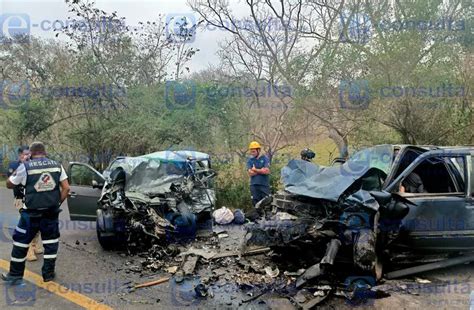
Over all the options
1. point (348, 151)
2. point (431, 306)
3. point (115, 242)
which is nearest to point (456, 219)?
point (431, 306)

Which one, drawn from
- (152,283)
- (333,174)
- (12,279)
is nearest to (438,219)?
(333,174)

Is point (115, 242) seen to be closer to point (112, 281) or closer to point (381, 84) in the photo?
point (112, 281)

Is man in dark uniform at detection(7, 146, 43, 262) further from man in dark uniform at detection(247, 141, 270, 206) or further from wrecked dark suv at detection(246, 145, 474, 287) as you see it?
man in dark uniform at detection(247, 141, 270, 206)

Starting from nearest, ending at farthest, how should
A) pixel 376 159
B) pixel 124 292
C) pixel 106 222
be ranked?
pixel 124 292 < pixel 376 159 < pixel 106 222

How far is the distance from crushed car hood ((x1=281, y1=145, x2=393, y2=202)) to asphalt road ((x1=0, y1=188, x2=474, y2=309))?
1290 mm

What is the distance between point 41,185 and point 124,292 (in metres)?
1.72

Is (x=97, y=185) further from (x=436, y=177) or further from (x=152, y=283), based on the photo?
(x=436, y=177)

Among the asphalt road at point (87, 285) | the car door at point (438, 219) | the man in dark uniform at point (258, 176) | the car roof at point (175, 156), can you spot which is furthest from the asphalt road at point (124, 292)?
the man in dark uniform at point (258, 176)

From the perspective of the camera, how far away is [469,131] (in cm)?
913

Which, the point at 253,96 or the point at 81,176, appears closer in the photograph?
the point at 81,176

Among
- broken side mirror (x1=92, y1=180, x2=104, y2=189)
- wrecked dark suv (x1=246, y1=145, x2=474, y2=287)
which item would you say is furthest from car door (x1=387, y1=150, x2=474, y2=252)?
broken side mirror (x1=92, y1=180, x2=104, y2=189)

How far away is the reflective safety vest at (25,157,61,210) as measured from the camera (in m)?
5.05

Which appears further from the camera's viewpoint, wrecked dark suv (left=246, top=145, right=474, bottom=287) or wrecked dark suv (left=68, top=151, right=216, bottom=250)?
wrecked dark suv (left=68, top=151, right=216, bottom=250)

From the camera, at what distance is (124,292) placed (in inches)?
188
